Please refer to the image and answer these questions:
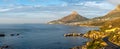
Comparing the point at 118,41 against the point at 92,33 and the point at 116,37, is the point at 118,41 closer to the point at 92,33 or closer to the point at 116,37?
the point at 116,37

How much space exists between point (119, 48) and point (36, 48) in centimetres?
4598

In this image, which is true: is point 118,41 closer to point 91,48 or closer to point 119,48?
point 119,48

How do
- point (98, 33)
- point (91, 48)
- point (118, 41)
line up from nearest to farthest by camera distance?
1. point (91, 48)
2. point (118, 41)
3. point (98, 33)

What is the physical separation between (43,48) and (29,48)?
7.93 meters

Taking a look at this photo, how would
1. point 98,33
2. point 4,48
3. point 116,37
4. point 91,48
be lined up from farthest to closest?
point 98,33 < point 116,37 < point 4,48 < point 91,48

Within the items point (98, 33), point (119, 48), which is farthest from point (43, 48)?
point (98, 33)

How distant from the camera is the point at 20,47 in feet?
447

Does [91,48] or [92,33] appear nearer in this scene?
[91,48]

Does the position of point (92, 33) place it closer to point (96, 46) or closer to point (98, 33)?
point (98, 33)

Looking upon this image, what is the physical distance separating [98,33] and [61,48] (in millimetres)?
67360

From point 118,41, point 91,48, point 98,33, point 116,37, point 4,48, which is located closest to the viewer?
point 91,48

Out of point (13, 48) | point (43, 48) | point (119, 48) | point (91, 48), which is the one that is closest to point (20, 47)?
point (13, 48)

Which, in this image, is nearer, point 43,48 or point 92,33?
point 43,48

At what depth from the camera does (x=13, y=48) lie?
13162cm
